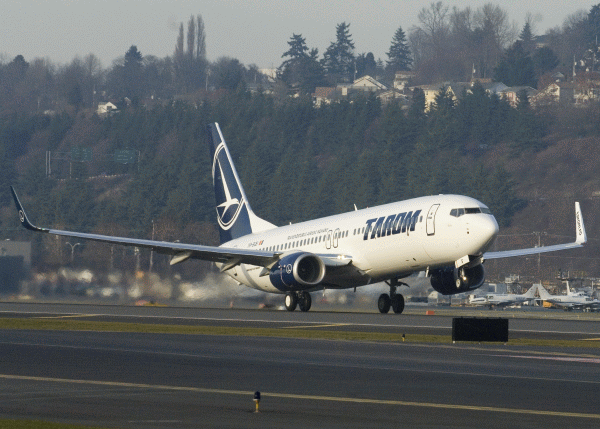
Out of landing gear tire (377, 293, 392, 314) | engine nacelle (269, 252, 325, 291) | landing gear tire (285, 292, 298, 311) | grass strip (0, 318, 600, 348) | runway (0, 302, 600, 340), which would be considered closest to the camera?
grass strip (0, 318, 600, 348)

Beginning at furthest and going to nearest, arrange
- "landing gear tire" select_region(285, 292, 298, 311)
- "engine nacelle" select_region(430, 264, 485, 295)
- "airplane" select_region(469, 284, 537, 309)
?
"airplane" select_region(469, 284, 537, 309)
"landing gear tire" select_region(285, 292, 298, 311)
"engine nacelle" select_region(430, 264, 485, 295)

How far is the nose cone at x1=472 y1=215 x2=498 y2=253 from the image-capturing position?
1869 inches

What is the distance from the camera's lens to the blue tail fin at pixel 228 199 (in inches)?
2598

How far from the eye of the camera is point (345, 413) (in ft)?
62.8

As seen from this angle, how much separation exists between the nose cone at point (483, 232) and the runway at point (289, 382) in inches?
550

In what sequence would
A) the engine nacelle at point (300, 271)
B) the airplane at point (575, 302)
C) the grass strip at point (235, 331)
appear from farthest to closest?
the airplane at point (575, 302), the engine nacelle at point (300, 271), the grass strip at point (235, 331)

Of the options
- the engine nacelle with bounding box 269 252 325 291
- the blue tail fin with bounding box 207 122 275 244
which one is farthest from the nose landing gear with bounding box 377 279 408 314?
the blue tail fin with bounding box 207 122 275 244

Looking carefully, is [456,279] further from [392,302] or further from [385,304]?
[385,304]

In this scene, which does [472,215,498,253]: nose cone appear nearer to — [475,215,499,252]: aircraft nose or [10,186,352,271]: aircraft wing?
[475,215,499,252]: aircraft nose

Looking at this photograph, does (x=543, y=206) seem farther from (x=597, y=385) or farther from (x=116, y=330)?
(x=597, y=385)

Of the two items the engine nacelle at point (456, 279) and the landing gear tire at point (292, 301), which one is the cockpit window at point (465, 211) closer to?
the engine nacelle at point (456, 279)

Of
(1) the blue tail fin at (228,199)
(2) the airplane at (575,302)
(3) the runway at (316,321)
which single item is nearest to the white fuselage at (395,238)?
(3) the runway at (316,321)

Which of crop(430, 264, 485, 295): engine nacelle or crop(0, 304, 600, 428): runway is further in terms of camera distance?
crop(430, 264, 485, 295): engine nacelle

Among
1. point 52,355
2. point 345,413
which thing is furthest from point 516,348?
point 345,413
